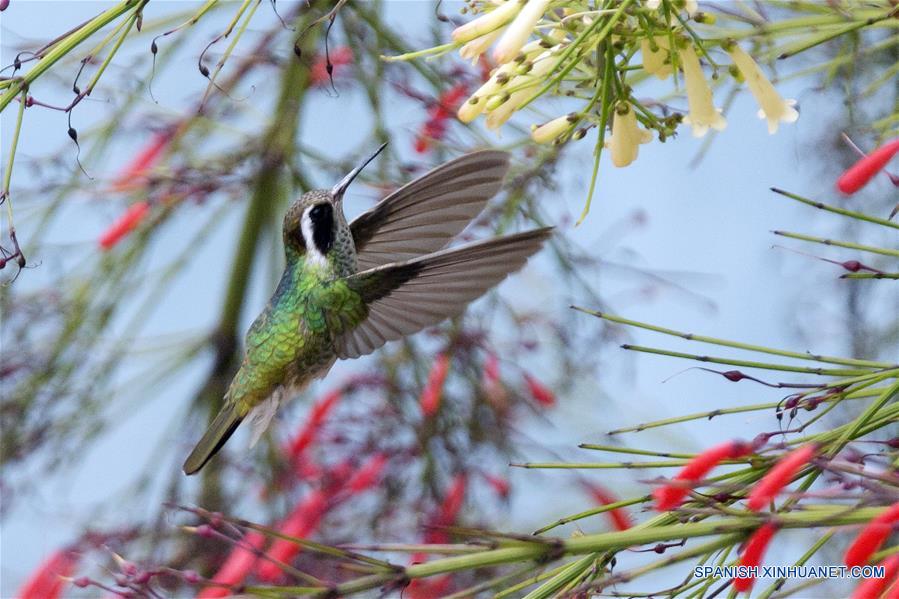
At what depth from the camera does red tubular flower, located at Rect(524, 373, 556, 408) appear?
8.29 ft

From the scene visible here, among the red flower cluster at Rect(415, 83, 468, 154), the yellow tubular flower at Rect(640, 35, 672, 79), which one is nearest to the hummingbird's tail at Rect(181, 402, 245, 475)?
the red flower cluster at Rect(415, 83, 468, 154)

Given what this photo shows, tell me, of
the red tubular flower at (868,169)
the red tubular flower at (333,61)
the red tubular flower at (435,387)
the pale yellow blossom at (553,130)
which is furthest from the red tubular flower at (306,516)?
the red tubular flower at (868,169)

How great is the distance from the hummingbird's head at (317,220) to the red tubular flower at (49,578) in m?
0.65

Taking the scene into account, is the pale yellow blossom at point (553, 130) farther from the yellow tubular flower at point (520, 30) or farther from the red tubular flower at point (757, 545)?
the red tubular flower at point (757, 545)

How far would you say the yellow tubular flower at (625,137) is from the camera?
126 cm

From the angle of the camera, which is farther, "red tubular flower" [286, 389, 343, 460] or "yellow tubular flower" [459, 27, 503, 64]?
"red tubular flower" [286, 389, 343, 460]

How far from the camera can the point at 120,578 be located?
3.24 ft

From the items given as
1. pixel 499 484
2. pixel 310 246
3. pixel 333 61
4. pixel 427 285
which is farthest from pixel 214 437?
pixel 333 61

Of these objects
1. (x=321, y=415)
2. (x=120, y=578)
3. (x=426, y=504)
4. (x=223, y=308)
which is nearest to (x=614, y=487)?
(x=426, y=504)

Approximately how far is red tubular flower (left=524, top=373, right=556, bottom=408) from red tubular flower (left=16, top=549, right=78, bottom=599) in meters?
1.05

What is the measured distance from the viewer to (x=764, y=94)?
1.42m

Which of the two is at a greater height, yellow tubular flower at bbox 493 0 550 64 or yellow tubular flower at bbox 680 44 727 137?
yellow tubular flower at bbox 680 44 727 137

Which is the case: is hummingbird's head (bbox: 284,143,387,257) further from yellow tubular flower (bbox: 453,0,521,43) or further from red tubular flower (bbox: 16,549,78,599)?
red tubular flower (bbox: 16,549,78,599)

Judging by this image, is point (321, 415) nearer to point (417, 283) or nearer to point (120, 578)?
point (417, 283)
